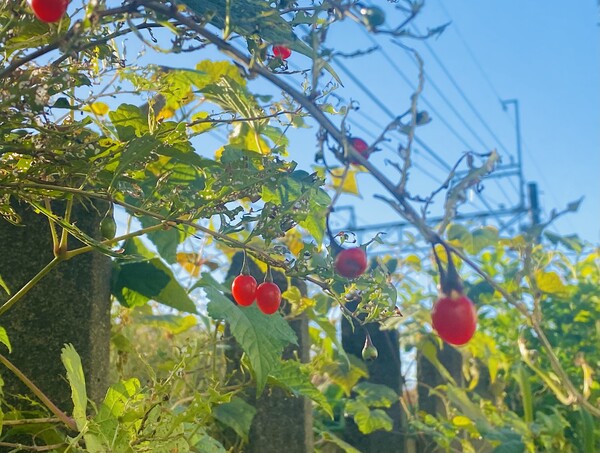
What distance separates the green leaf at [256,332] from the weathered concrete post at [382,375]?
1120 millimetres

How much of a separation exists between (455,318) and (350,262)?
163 mm

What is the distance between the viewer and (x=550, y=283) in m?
2.71

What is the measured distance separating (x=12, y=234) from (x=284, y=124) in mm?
483

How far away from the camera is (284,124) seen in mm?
1225

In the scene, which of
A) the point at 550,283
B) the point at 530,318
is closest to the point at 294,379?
the point at 530,318

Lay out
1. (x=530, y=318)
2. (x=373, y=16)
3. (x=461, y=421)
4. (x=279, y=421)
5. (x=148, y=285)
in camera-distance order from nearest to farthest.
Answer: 1. (x=373, y=16)
2. (x=530, y=318)
3. (x=148, y=285)
4. (x=279, y=421)
5. (x=461, y=421)

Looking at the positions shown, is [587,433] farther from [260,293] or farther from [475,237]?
[260,293]

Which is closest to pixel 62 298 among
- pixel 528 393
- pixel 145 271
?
pixel 145 271

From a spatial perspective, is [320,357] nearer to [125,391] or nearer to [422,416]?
[125,391]

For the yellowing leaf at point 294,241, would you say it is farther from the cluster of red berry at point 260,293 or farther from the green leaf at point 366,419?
the cluster of red berry at point 260,293

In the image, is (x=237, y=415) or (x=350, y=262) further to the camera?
(x=237, y=415)

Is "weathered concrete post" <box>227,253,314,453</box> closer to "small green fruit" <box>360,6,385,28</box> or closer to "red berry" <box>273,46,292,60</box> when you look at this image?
"red berry" <box>273,46,292,60</box>

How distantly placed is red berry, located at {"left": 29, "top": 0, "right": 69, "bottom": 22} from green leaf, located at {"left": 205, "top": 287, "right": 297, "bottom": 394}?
24.6 inches

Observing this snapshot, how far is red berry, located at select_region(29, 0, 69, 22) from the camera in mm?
669
